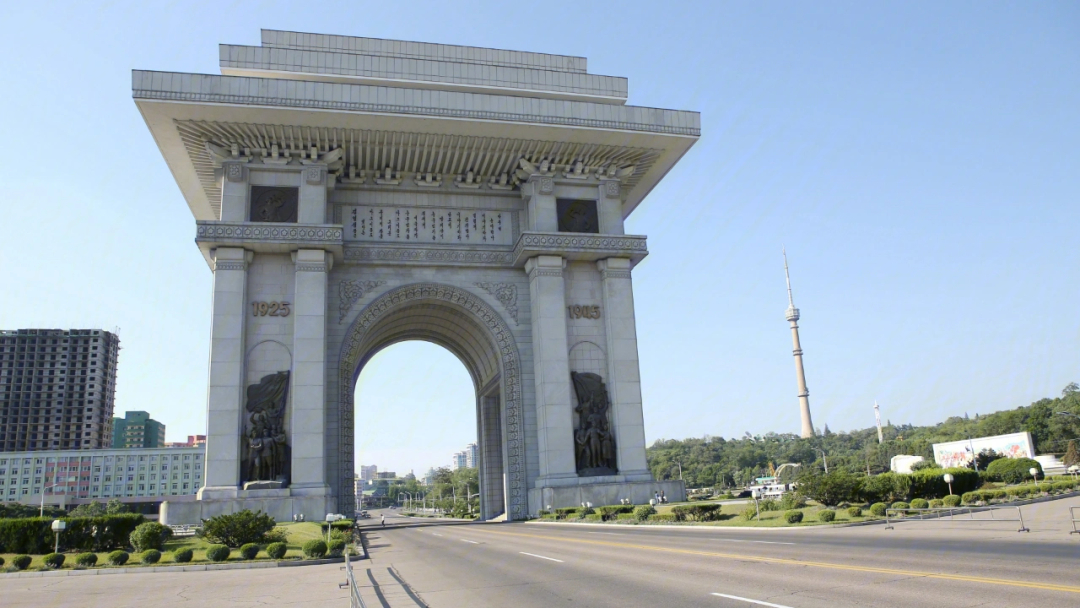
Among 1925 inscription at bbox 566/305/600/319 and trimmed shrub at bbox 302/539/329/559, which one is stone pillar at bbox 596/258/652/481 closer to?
1925 inscription at bbox 566/305/600/319

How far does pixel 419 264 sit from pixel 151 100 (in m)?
13.5

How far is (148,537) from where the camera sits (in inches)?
842

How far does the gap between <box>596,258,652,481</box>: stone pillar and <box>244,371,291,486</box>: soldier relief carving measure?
596 inches

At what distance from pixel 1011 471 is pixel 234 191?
45683mm

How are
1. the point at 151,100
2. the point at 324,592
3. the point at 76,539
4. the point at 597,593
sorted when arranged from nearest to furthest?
→ the point at 597,593 → the point at 324,592 → the point at 76,539 → the point at 151,100

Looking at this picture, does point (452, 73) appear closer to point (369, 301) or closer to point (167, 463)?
point (369, 301)

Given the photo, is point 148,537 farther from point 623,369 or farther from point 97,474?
point 97,474

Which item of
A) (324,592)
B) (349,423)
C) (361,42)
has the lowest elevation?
(324,592)

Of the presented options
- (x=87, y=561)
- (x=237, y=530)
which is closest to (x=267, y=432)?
(x=237, y=530)

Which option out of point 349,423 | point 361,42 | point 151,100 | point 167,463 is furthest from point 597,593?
point 167,463

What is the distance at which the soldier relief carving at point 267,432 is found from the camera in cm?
3145

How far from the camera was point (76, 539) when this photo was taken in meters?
22.0

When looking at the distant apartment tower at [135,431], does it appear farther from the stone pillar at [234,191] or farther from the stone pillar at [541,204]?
the stone pillar at [541,204]

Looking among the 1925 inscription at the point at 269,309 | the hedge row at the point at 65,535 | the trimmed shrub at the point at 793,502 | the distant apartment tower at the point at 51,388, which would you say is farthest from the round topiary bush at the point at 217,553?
the distant apartment tower at the point at 51,388
